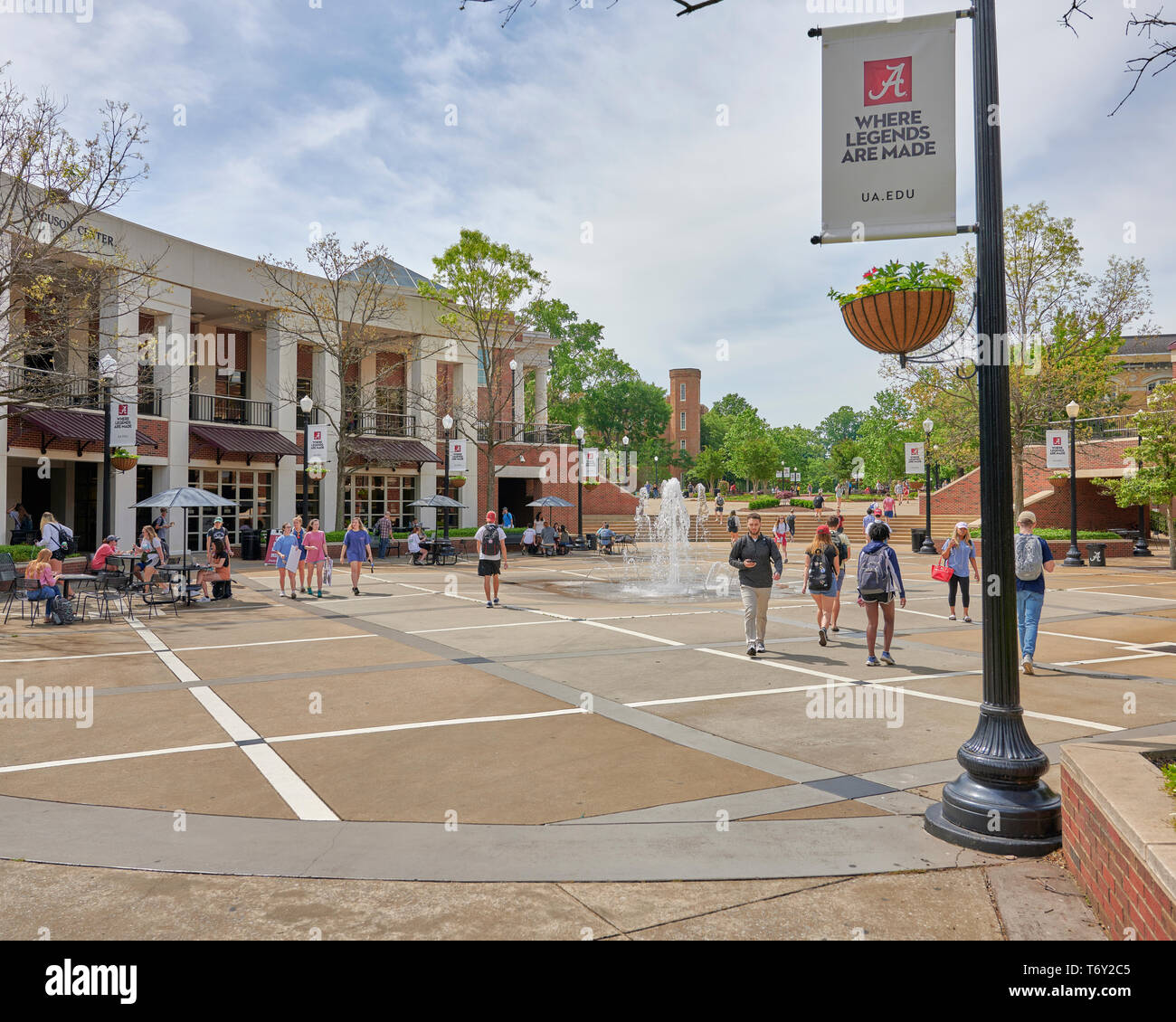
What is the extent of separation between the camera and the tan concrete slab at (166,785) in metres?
5.53

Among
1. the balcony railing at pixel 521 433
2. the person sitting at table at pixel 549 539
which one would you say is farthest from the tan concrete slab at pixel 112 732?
the balcony railing at pixel 521 433

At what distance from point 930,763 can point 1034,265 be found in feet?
99.6

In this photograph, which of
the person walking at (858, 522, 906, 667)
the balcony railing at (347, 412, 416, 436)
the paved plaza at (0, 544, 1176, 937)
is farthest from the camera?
the balcony railing at (347, 412, 416, 436)

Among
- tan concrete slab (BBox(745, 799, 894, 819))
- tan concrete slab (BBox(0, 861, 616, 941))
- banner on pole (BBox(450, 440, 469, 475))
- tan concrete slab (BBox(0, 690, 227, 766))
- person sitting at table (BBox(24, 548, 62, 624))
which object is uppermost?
banner on pole (BBox(450, 440, 469, 475))

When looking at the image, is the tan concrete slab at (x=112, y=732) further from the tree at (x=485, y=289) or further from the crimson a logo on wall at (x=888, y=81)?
the tree at (x=485, y=289)

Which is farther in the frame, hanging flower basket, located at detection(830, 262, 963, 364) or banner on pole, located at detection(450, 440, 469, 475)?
banner on pole, located at detection(450, 440, 469, 475)

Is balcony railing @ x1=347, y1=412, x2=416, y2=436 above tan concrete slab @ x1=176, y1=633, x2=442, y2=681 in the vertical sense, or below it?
above

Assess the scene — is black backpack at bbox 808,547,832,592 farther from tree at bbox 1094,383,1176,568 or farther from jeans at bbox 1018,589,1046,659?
tree at bbox 1094,383,1176,568

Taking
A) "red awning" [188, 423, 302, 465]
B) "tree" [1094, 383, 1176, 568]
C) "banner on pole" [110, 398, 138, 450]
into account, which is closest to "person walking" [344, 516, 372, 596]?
"banner on pole" [110, 398, 138, 450]

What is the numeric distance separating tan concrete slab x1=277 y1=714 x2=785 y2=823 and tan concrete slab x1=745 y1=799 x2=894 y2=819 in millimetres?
511

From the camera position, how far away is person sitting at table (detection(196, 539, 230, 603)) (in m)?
17.5
